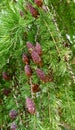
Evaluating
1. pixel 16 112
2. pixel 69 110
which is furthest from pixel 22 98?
pixel 69 110

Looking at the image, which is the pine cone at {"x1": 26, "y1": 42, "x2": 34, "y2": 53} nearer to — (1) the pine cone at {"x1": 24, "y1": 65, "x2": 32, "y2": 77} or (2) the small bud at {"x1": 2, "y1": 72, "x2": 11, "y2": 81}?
(1) the pine cone at {"x1": 24, "y1": 65, "x2": 32, "y2": 77}

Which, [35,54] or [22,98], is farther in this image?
[22,98]

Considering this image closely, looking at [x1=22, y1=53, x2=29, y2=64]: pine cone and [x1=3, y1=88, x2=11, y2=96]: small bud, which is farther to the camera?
[x1=3, y1=88, x2=11, y2=96]: small bud

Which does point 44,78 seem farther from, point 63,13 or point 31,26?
point 63,13

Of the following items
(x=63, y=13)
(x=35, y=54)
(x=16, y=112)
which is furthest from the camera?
(x=63, y=13)

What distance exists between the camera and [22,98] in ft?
3.19

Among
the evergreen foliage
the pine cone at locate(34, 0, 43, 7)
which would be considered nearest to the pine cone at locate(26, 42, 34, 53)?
the evergreen foliage

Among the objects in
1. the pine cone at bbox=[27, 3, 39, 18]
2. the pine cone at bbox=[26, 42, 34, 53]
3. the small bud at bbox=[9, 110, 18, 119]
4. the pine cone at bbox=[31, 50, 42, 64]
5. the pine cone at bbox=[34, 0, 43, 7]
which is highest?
the pine cone at bbox=[34, 0, 43, 7]

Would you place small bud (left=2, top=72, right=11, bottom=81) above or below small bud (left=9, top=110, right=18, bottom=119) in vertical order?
above

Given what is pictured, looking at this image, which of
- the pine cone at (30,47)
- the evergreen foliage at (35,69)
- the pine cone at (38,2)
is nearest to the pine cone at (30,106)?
the evergreen foliage at (35,69)

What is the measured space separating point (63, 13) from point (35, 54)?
351 mm

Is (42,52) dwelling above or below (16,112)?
above

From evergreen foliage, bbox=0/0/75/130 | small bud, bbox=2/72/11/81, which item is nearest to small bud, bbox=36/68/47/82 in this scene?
evergreen foliage, bbox=0/0/75/130

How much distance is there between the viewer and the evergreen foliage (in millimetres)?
851
